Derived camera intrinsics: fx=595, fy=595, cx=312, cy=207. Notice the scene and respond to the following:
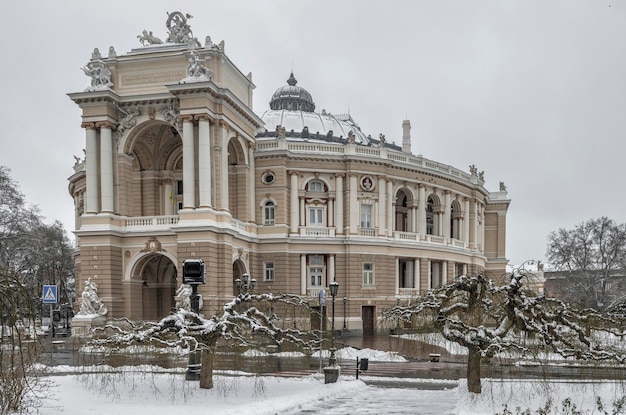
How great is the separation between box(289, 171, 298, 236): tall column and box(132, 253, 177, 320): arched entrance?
9.97 m

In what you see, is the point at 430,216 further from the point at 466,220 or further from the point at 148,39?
the point at 148,39

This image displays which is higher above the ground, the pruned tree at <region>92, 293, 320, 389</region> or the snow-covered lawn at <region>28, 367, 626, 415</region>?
the pruned tree at <region>92, 293, 320, 389</region>

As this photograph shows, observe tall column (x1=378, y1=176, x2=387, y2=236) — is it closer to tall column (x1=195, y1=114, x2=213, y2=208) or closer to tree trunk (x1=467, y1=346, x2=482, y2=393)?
tall column (x1=195, y1=114, x2=213, y2=208)

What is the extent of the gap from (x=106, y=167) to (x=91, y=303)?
9.30 meters

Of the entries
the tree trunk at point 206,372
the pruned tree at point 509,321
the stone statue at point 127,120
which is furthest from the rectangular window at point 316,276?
the tree trunk at point 206,372

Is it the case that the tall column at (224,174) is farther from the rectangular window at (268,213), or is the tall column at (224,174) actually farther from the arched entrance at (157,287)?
the rectangular window at (268,213)

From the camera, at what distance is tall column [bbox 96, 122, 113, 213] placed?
41.0m

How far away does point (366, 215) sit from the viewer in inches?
1991

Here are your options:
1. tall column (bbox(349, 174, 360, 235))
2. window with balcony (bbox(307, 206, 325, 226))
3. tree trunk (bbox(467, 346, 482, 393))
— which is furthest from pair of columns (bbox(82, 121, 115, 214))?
tree trunk (bbox(467, 346, 482, 393))

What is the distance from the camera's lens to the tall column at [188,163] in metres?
39.4

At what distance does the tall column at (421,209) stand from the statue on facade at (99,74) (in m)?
27.8

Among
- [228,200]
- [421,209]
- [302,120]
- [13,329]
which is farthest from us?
[302,120]

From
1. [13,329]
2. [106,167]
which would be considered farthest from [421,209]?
[13,329]

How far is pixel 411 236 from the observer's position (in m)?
53.4
